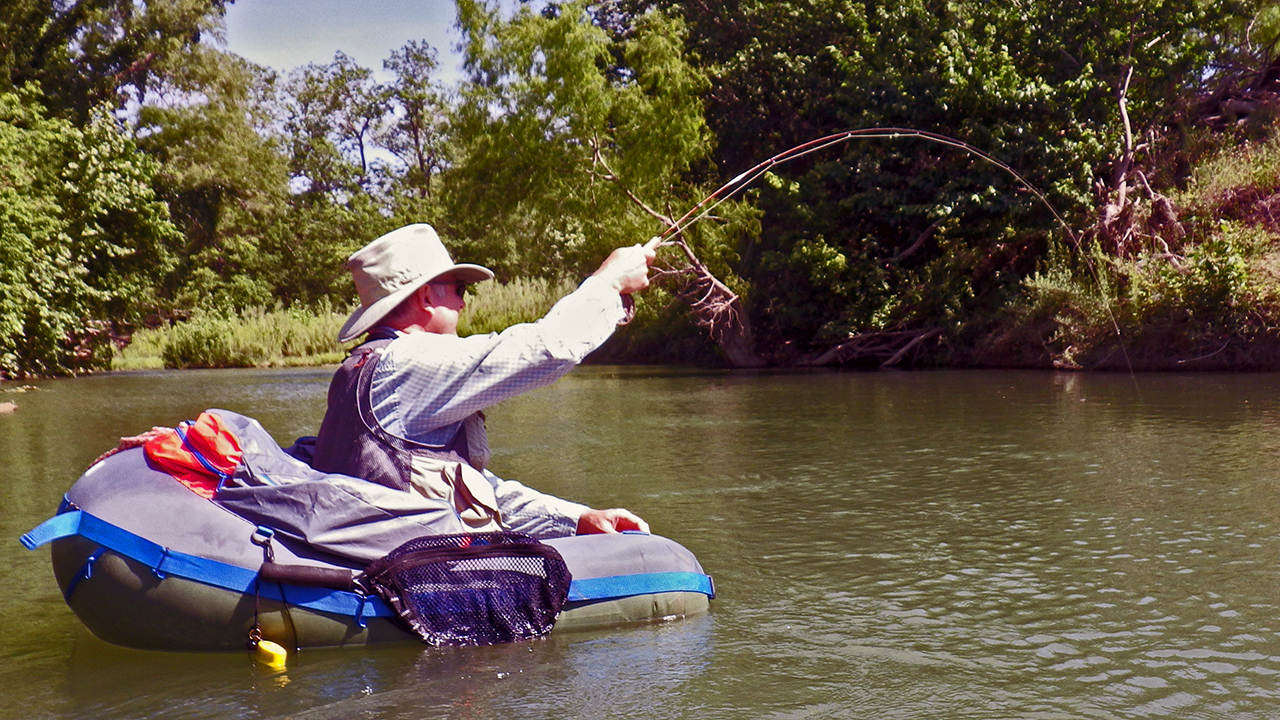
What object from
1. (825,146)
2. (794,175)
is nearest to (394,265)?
(825,146)

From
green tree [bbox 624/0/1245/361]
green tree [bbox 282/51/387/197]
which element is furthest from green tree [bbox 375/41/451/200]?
green tree [bbox 624/0/1245/361]

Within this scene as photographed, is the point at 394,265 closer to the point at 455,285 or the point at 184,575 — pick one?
the point at 455,285

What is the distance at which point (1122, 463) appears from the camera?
7188mm

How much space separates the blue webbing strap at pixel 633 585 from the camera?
12.5 ft

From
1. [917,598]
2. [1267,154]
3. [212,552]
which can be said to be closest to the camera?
[212,552]

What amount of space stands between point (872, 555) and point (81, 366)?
74.3 feet

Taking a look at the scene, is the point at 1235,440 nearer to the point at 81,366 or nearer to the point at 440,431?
the point at 440,431

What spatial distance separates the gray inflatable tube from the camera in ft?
11.6

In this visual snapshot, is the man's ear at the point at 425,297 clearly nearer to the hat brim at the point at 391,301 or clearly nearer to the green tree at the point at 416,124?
the hat brim at the point at 391,301

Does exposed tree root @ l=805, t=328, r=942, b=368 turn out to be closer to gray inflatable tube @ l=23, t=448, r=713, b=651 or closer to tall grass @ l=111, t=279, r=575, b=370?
tall grass @ l=111, t=279, r=575, b=370

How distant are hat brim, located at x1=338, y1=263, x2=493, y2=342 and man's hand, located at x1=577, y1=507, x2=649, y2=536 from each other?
0.95 m

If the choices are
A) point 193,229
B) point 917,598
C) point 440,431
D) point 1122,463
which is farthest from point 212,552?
point 193,229

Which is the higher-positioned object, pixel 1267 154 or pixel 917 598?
pixel 1267 154

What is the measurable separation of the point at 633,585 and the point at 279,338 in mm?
24702
